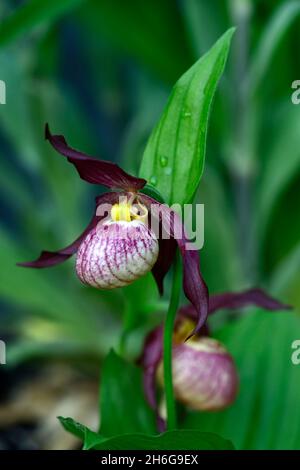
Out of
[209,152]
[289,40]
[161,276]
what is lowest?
[161,276]

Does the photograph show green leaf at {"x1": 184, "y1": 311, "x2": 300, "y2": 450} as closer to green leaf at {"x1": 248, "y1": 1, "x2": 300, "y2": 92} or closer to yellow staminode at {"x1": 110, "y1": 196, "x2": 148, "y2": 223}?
yellow staminode at {"x1": 110, "y1": 196, "x2": 148, "y2": 223}

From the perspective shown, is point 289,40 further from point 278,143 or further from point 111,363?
point 111,363

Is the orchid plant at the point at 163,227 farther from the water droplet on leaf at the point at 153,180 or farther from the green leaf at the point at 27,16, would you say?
the green leaf at the point at 27,16

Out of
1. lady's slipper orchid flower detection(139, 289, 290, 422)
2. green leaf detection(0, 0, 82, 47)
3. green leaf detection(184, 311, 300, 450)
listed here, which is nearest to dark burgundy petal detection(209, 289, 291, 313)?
lady's slipper orchid flower detection(139, 289, 290, 422)

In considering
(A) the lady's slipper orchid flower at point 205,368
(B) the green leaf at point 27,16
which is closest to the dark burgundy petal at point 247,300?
(A) the lady's slipper orchid flower at point 205,368
